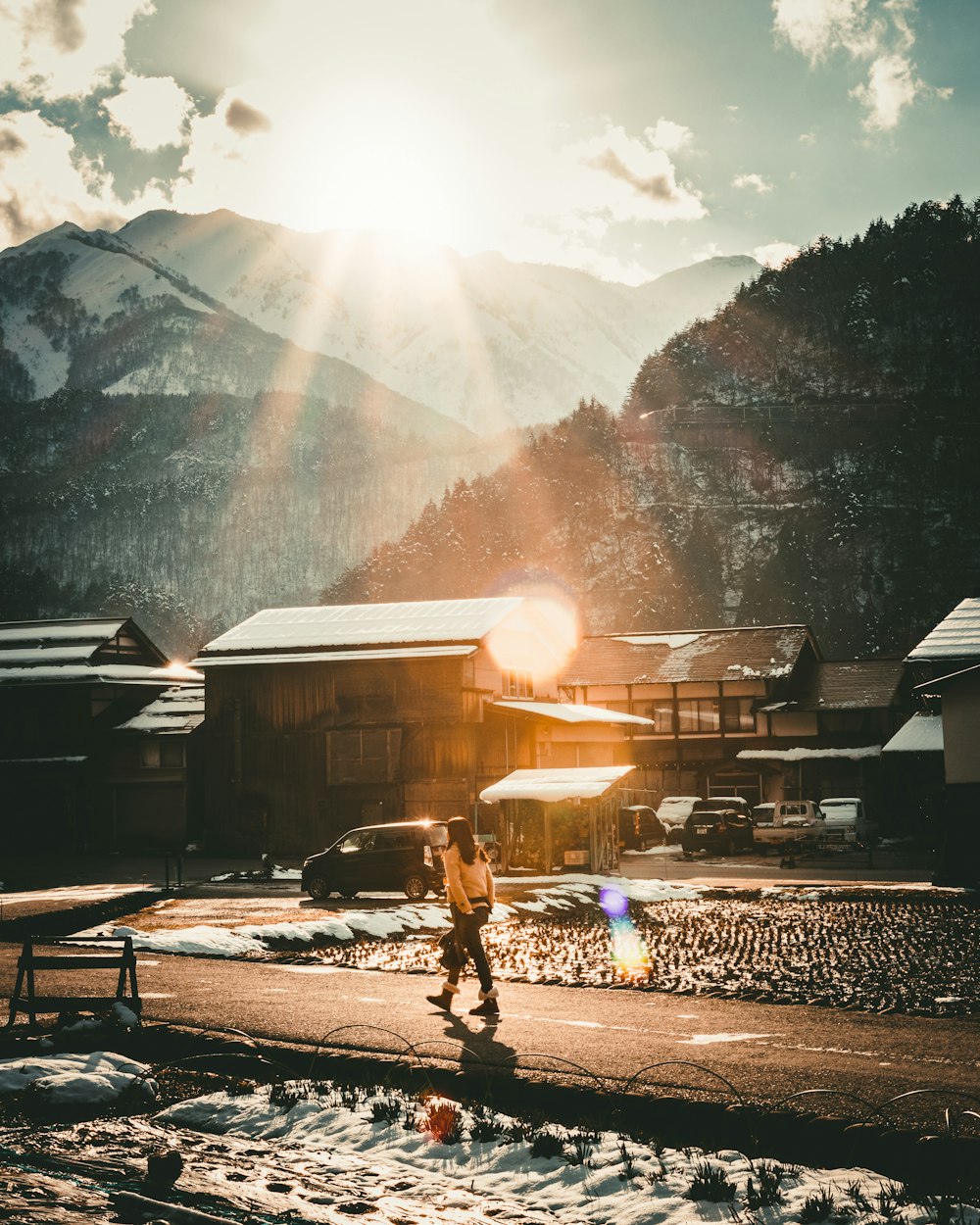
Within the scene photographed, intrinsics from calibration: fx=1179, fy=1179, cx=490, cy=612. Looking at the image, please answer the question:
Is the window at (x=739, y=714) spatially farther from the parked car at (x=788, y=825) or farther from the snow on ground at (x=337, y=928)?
the snow on ground at (x=337, y=928)

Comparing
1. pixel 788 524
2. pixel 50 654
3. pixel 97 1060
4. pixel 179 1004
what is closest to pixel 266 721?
pixel 50 654

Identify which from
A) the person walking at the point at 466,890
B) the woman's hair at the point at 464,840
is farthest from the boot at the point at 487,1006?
the woman's hair at the point at 464,840

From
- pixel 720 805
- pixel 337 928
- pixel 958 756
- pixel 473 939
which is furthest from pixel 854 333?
pixel 473 939

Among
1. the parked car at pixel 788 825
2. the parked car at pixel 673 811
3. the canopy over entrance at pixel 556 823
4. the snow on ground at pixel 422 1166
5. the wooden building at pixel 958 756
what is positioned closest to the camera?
the snow on ground at pixel 422 1166

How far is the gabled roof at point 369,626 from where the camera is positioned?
39.5 metres

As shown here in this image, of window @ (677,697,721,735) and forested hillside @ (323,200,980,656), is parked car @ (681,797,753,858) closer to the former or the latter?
window @ (677,697,721,735)

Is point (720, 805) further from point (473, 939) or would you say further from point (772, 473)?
point (772, 473)

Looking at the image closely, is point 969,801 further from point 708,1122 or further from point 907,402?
point 907,402

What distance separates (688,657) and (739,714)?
11.9 ft

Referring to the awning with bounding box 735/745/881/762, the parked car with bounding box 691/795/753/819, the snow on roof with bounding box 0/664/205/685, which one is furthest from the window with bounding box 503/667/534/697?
the snow on roof with bounding box 0/664/205/685

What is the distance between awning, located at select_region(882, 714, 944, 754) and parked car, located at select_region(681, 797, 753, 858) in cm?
549

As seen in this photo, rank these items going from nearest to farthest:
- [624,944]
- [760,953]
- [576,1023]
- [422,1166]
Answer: [422,1166], [576,1023], [760,953], [624,944]

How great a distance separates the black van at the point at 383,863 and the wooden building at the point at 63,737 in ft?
66.6

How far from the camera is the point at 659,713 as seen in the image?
53344 mm
